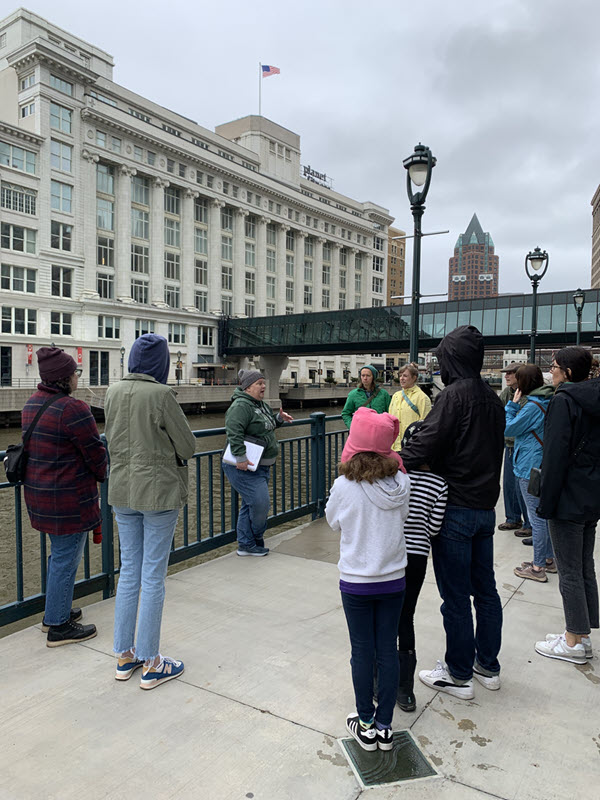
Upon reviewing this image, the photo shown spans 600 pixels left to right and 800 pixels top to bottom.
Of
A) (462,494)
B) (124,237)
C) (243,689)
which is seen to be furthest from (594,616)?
(124,237)

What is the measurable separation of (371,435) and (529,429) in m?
3.15

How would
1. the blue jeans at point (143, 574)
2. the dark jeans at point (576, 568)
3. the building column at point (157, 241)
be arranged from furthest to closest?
the building column at point (157, 241) → the dark jeans at point (576, 568) → the blue jeans at point (143, 574)

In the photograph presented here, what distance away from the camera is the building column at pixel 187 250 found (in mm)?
65812

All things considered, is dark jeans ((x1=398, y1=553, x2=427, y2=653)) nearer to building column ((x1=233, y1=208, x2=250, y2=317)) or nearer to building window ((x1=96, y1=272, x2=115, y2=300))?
building window ((x1=96, y1=272, x2=115, y2=300))

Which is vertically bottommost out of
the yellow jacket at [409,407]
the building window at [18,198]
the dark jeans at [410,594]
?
the dark jeans at [410,594]

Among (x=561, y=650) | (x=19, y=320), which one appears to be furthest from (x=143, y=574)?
(x=19, y=320)

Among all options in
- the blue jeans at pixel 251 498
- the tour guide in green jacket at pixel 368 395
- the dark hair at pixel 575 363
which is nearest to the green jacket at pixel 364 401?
the tour guide in green jacket at pixel 368 395

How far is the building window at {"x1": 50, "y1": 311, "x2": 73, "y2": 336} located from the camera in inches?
1981

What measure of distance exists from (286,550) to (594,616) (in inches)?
123

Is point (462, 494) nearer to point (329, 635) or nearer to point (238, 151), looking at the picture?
point (329, 635)

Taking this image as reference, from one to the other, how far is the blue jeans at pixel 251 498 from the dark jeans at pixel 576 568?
285 centimetres

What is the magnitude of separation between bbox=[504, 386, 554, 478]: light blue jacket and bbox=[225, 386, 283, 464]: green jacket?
228 centimetres

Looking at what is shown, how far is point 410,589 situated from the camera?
282 centimetres

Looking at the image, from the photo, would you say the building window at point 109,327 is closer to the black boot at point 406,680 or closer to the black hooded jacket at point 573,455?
the black hooded jacket at point 573,455
